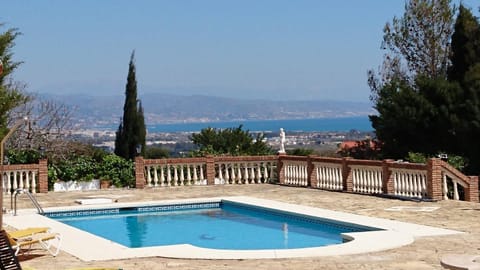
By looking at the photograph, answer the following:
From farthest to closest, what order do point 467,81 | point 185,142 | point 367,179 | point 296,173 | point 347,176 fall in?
point 185,142, point 467,81, point 296,173, point 347,176, point 367,179

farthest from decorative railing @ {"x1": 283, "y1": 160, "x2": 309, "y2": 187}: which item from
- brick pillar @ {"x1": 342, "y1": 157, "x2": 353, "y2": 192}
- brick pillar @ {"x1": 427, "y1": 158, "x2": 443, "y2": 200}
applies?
brick pillar @ {"x1": 427, "y1": 158, "x2": 443, "y2": 200}

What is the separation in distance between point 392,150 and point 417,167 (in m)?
11.1

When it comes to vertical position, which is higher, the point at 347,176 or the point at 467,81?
the point at 467,81

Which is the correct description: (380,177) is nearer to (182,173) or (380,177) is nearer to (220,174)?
(220,174)

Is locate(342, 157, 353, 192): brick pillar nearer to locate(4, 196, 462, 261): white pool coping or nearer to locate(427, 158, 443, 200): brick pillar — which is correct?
locate(427, 158, 443, 200): brick pillar

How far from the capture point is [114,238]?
55.1ft

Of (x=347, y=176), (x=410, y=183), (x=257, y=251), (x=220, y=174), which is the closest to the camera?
(x=257, y=251)

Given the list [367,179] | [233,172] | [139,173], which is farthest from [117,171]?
[367,179]

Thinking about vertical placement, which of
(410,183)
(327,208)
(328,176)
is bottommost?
(327,208)

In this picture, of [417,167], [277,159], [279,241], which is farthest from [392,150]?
[279,241]

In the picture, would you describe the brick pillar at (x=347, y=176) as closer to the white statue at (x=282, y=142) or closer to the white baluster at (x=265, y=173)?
the white statue at (x=282, y=142)

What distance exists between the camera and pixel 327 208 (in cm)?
1819

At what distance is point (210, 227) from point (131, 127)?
1573 cm

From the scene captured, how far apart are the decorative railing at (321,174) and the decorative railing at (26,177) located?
301cm
